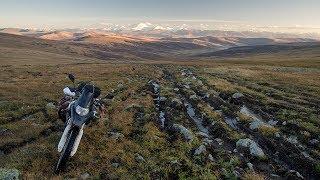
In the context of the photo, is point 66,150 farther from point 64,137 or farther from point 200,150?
point 200,150

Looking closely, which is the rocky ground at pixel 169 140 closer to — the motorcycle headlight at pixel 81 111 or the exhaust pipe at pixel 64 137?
the exhaust pipe at pixel 64 137

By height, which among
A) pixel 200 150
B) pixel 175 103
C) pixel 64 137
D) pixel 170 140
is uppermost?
pixel 64 137

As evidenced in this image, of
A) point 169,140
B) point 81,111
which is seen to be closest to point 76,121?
point 81,111

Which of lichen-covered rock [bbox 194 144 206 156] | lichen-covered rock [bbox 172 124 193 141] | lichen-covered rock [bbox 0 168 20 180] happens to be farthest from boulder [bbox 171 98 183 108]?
lichen-covered rock [bbox 0 168 20 180]

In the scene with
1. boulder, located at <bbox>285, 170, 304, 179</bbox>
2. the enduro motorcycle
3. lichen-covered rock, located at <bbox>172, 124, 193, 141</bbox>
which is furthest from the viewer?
lichen-covered rock, located at <bbox>172, 124, 193, 141</bbox>

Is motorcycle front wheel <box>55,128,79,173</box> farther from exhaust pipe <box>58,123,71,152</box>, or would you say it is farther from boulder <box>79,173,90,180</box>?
boulder <box>79,173,90,180</box>

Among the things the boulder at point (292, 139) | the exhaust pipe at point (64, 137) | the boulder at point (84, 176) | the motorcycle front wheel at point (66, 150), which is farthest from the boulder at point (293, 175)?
the exhaust pipe at point (64, 137)
